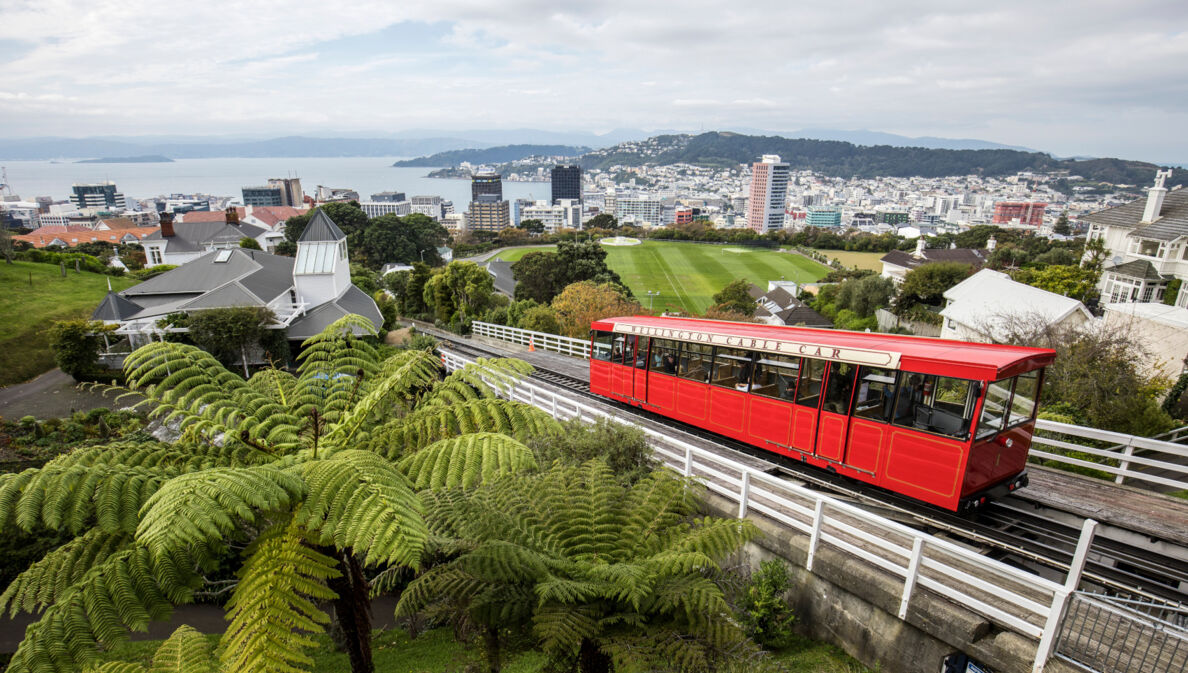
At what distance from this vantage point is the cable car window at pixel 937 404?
286 inches

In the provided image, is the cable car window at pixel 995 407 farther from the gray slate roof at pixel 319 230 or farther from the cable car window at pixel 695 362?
the gray slate roof at pixel 319 230

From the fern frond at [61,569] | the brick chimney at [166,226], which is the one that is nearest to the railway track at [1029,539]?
the fern frond at [61,569]

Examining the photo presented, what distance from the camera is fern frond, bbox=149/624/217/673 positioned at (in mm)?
4164

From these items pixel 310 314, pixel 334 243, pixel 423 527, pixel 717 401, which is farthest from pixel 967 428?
pixel 334 243

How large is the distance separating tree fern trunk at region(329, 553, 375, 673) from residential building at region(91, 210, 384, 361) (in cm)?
2667

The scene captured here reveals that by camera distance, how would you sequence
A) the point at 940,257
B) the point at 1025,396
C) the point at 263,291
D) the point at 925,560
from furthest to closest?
1. the point at 940,257
2. the point at 263,291
3. the point at 1025,396
4. the point at 925,560

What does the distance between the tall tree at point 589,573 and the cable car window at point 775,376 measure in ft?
12.6

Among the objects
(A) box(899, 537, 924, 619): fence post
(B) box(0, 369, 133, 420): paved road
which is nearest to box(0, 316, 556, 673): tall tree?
(A) box(899, 537, 924, 619): fence post

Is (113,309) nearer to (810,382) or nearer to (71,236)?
(810,382)

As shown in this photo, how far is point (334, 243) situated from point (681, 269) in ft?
213

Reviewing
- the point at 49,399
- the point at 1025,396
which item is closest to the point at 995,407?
the point at 1025,396

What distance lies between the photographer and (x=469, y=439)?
4.18 m

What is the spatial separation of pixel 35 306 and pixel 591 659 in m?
43.2

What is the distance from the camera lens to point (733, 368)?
10.3m
